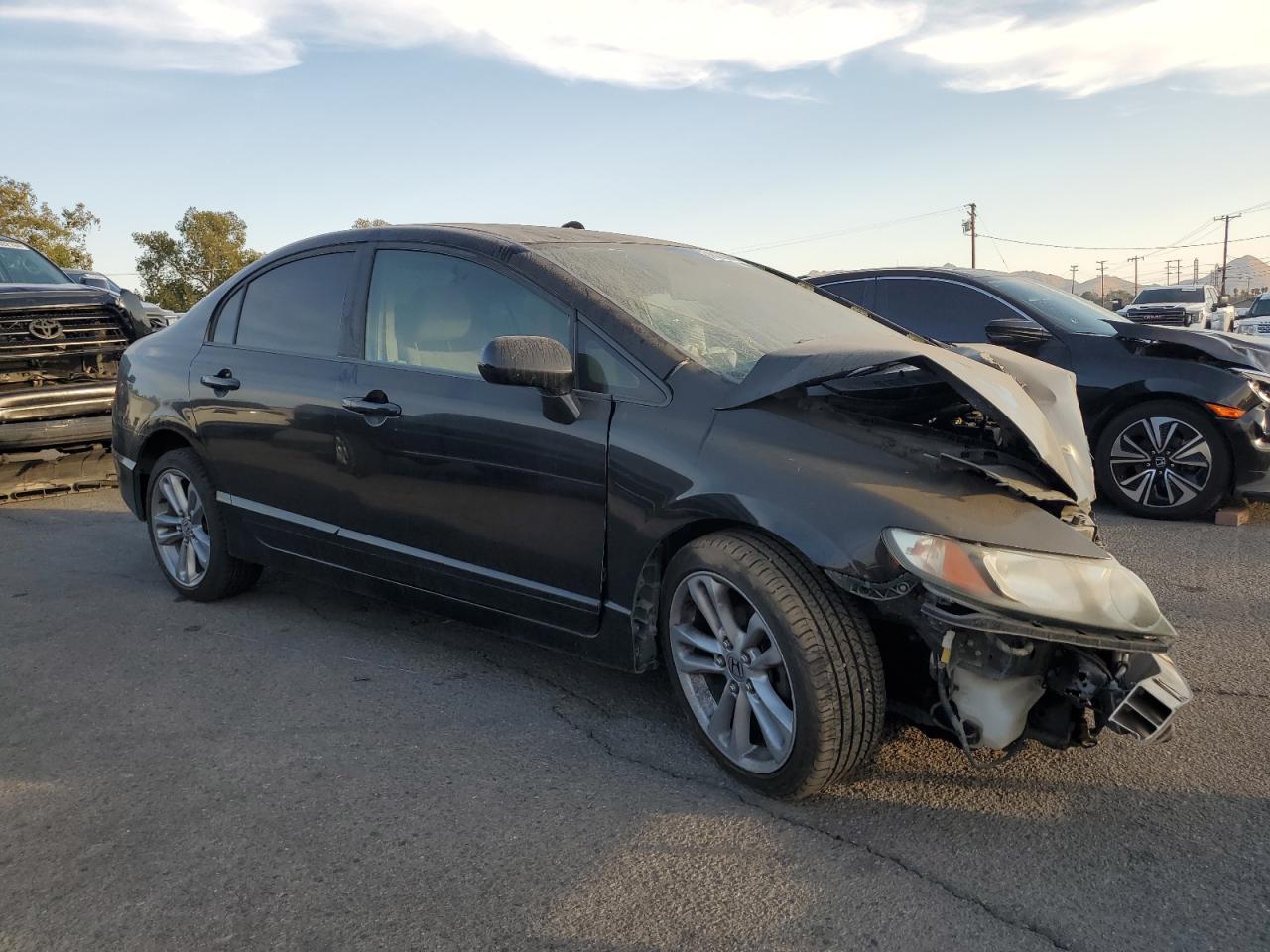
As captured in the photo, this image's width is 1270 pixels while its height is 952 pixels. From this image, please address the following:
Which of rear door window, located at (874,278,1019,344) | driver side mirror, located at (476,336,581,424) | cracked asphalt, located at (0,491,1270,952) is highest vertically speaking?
rear door window, located at (874,278,1019,344)

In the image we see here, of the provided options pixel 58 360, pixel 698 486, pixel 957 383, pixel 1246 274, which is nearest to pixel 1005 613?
pixel 957 383

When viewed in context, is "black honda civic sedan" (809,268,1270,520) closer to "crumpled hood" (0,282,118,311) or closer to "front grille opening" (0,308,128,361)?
"front grille opening" (0,308,128,361)

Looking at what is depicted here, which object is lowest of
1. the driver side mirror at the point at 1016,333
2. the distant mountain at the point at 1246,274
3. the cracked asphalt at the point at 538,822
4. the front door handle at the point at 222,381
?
the cracked asphalt at the point at 538,822

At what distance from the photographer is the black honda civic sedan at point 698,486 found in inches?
103

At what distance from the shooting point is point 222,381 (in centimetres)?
455

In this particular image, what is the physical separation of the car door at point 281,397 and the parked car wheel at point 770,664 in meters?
1.69

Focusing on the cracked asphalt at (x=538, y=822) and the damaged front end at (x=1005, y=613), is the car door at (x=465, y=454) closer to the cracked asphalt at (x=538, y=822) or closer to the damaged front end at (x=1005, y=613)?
the cracked asphalt at (x=538, y=822)

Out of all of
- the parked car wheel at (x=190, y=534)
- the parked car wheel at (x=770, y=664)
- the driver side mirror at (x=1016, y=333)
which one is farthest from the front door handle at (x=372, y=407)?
the driver side mirror at (x=1016, y=333)

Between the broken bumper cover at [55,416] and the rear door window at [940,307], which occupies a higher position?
the rear door window at [940,307]

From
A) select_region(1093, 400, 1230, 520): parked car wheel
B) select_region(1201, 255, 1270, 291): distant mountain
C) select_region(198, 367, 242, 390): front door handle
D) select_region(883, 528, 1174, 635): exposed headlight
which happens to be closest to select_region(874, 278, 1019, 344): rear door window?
select_region(1093, 400, 1230, 520): parked car wheel

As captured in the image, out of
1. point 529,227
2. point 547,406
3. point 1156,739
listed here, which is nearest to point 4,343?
point 529,227

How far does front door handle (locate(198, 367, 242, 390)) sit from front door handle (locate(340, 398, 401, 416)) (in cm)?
83

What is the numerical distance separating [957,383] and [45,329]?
7028mm

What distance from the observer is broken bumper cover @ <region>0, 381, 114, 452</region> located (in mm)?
6852
